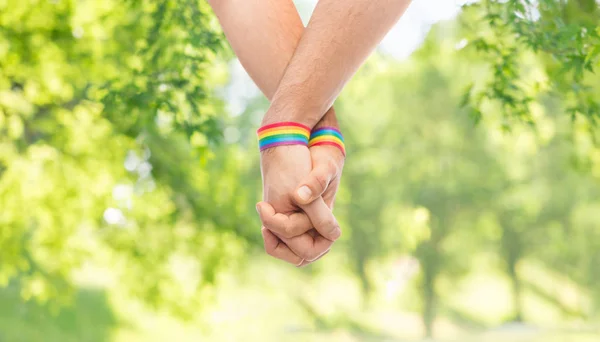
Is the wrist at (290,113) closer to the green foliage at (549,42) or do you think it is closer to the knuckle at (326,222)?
the knuckle at (326,222)

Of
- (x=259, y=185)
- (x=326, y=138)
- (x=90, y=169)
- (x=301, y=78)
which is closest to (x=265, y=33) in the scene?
(x=301, y=78)

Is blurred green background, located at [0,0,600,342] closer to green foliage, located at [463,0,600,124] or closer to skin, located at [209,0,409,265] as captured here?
green foliage, located at [463,0,600,124]

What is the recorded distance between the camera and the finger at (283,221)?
3.82ft

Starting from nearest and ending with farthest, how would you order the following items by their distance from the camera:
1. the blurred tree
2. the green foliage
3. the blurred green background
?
the green foliage, the blurred green background, the blurred tree

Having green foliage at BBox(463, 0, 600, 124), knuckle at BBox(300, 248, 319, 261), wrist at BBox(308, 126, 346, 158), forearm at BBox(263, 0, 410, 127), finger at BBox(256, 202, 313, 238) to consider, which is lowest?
green foliage at BBox(463, 0, 600, 124)

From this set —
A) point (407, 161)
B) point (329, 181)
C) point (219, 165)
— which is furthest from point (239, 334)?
point (329, 181)

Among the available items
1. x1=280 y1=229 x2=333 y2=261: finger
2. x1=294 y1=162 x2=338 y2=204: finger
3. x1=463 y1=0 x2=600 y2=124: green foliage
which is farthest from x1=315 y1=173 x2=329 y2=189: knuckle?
x1=463 y1=0 x2=600 y2=124: green foliage

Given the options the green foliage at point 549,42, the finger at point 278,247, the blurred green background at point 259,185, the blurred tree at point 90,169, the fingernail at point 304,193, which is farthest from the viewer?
the blurred tree at point 90,169

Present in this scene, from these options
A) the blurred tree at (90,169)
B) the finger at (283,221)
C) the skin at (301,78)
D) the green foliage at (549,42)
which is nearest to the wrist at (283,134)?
the skin at (301,78)

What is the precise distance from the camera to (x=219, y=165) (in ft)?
22.9

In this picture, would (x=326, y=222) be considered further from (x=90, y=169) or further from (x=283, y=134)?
(x=90, y=169)

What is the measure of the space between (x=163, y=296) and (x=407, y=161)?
734 cm

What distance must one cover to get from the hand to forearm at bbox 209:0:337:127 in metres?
0.08

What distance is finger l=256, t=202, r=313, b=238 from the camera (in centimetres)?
116
